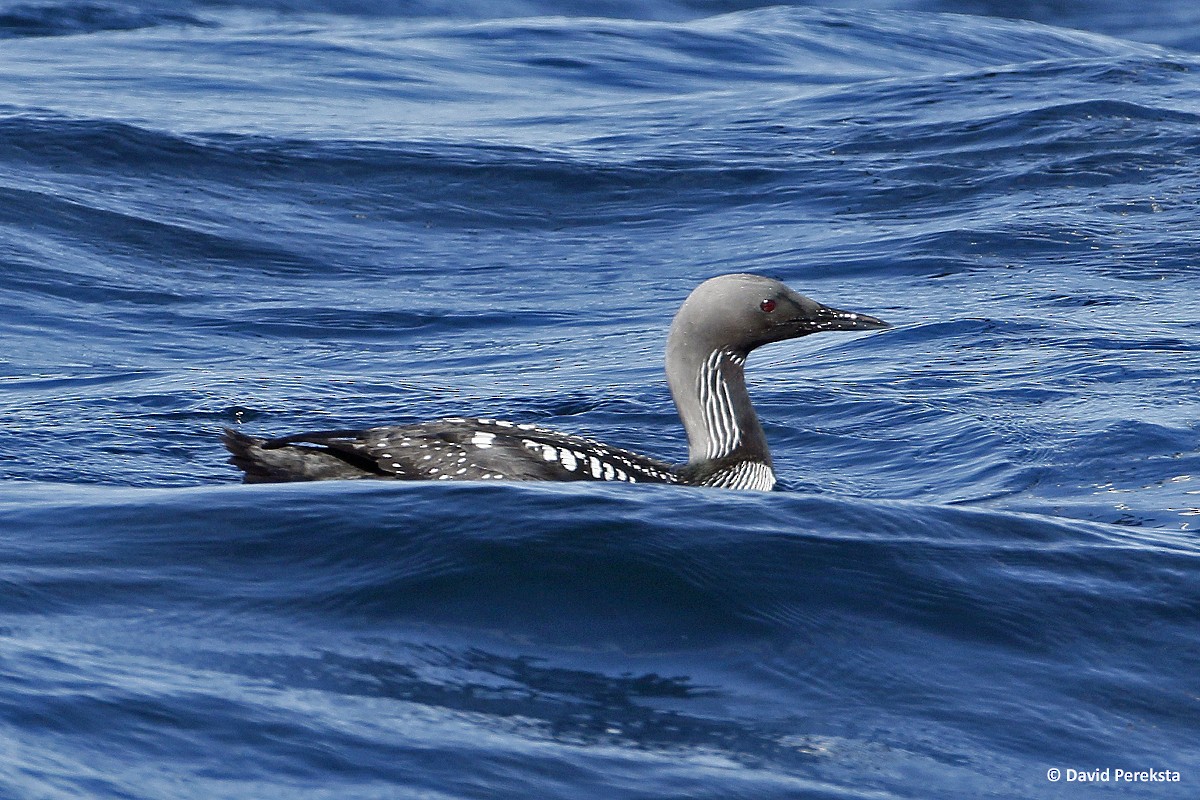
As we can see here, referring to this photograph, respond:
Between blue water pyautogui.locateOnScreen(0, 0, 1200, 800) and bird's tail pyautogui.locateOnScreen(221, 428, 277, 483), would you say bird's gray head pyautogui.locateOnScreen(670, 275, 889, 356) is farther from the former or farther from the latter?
bird's tail pyautogui.locateOnScreen(221, 428, 277, 483)

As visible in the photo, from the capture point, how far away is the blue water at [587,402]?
14.3ft

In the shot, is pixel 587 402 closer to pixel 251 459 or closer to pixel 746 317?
pixel 746 317

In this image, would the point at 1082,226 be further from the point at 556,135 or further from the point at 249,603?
the point at 249,603

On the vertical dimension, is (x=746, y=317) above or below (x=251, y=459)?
above

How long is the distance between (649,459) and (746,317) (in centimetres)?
75

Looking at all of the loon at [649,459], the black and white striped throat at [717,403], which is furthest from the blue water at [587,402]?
the black and white striped throat at [717,403]

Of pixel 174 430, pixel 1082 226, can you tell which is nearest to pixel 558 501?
pixel 174 430

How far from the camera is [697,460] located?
802 centimetres

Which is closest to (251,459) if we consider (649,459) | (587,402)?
(649,459)

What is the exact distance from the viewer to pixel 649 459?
7941 mm

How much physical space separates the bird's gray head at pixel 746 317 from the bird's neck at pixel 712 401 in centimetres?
5

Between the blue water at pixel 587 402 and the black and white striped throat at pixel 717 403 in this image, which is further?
the black and white striped throat at pixel 717 403

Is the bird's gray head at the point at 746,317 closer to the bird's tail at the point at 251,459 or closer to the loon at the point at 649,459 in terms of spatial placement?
the loon at the point at 649,459

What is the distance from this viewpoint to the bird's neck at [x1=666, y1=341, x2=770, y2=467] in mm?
8016
